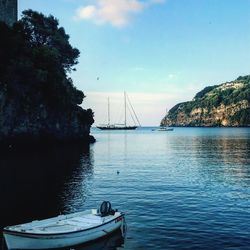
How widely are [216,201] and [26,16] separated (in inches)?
3228

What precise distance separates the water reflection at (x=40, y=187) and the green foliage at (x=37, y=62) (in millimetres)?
20304

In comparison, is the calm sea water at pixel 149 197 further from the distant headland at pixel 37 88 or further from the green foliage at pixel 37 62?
the green foliage at pixel 37 62

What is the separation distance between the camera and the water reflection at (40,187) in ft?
89.6

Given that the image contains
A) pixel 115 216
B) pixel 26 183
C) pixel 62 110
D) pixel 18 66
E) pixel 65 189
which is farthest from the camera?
pixel 62 110

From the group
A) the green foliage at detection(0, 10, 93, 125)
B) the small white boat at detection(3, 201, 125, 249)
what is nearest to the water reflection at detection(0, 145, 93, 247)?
the small white boat at detection(3, 201, 125, 249)

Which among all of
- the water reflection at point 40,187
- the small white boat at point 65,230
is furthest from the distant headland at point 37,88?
the small white boat at point 65,230

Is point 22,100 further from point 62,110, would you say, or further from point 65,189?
point 65,189

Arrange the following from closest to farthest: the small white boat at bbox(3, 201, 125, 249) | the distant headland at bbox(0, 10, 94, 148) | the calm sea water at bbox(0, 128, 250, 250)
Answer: the small white boat at bbox(3, 201, 125, 249), the calm sea water at bbox(0, 128, 250, 250), the distant headland at bbox(0, 10, 94, 148)

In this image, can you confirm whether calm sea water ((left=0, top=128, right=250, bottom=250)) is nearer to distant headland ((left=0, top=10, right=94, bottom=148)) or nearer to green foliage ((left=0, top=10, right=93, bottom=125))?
distant headland ((left=0, top=10, right=94, bottom=148))

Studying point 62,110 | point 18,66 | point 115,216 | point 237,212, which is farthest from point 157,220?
point 62,110

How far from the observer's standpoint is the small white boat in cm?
1853

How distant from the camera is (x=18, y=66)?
7300 cm

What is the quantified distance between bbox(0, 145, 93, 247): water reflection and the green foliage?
66.6 feet

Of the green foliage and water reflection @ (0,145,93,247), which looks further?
the green foliage
